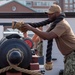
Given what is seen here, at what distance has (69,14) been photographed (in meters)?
6.56

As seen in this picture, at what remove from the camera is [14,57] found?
328 cm

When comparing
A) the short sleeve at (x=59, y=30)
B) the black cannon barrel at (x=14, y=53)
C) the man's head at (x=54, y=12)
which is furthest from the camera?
the man's head at (x=54, y=12)

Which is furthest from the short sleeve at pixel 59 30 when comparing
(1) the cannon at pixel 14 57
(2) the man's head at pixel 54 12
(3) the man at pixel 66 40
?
(1) the cannon at pixel 14 57

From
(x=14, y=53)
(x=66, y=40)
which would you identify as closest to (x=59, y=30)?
(x=66, y=40)

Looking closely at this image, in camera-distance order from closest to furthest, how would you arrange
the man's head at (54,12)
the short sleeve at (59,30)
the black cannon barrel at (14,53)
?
1. the black cannon barrel at (14,53)
2. the short sleeve at (59,30)
3. the man's head at (54,12)

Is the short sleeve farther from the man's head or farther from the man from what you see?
the man's head

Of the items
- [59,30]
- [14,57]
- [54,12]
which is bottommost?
[14,57]

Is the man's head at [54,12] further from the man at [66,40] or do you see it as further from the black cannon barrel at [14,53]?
the black cannon barrel at [14,53]

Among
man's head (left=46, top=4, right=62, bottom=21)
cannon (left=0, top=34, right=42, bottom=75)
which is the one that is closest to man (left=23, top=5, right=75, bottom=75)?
man's head (left=46, top=4, right=62, bottom=21)

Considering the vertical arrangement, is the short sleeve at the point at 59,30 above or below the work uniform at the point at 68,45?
above

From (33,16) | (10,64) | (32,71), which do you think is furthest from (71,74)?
(33,16)

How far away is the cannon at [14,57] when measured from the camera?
10.9 feet

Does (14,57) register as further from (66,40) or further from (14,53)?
(66,40)

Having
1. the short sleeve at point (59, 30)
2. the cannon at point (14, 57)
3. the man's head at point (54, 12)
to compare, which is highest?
the man's head at point (54, 12)
